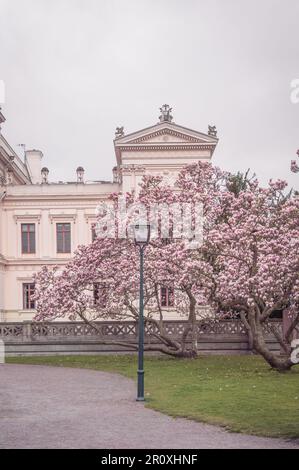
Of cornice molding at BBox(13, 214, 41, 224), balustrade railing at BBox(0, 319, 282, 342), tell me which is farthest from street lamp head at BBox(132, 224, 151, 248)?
cornice molding at BBox(13, 214, 41, 224)

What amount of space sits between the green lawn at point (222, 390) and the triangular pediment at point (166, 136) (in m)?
23.0

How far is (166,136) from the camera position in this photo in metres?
47.6

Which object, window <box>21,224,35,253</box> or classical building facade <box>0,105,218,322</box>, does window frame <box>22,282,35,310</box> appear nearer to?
classical building facade <box>0,105,218,322</box>

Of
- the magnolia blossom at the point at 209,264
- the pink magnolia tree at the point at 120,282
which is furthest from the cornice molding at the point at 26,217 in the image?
the pink magnolia tree at the point at 120,282

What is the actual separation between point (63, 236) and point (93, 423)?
3653 cm

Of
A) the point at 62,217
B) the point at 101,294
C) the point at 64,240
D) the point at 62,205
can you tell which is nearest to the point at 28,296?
the point at 64,240

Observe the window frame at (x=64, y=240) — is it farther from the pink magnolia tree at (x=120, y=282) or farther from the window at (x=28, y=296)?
the pink magnolia tree at (x=120, y=282)

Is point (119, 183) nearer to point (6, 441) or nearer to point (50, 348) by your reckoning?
point (50, 348)

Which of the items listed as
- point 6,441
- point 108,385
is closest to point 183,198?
point 108,385

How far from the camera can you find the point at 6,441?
1074 cm

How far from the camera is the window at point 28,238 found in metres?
48.1

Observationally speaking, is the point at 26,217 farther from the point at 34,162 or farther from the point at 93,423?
the point at 93,423

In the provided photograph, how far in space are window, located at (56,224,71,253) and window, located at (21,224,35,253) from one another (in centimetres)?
175
